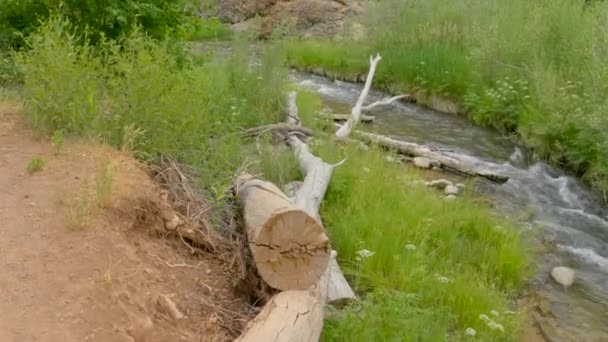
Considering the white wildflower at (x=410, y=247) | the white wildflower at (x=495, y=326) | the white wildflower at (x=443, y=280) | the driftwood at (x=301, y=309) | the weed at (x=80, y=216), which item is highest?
the weed at (x=80, y=216)

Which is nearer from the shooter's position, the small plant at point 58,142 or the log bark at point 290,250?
the log bark at point 290,250

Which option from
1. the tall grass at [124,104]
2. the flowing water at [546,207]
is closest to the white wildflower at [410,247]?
the flowing water at [546,207]

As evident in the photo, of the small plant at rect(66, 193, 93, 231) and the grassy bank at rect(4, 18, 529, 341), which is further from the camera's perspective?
the grassy bank at rect(4, 18, 529, 341)

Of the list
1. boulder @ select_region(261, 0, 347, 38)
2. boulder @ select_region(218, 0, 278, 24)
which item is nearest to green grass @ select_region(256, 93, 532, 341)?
boulder @ select_region(261, 0, 347, 38)

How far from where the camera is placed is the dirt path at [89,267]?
3.33 meters

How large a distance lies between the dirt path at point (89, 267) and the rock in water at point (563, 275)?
3235mm

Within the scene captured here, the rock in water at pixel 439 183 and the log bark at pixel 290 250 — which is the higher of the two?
the log bark at pixel 290 250

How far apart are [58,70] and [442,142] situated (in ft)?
22.3

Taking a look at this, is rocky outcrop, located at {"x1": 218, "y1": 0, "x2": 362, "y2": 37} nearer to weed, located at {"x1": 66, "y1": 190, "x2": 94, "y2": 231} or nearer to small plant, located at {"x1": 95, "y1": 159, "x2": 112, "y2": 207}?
small plant, located at {"x1": 95, "y1": 159, "x2": 112, "y2": 207}

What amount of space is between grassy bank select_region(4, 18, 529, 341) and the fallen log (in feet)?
6.07

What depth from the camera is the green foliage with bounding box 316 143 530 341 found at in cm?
448

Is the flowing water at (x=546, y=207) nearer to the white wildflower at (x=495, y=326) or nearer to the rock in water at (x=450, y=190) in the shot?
the rock in water at (x=450, y=190)

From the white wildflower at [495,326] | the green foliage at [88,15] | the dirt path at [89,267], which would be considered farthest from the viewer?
the green foliage at [88,15]

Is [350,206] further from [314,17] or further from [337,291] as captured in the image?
[314,17]
